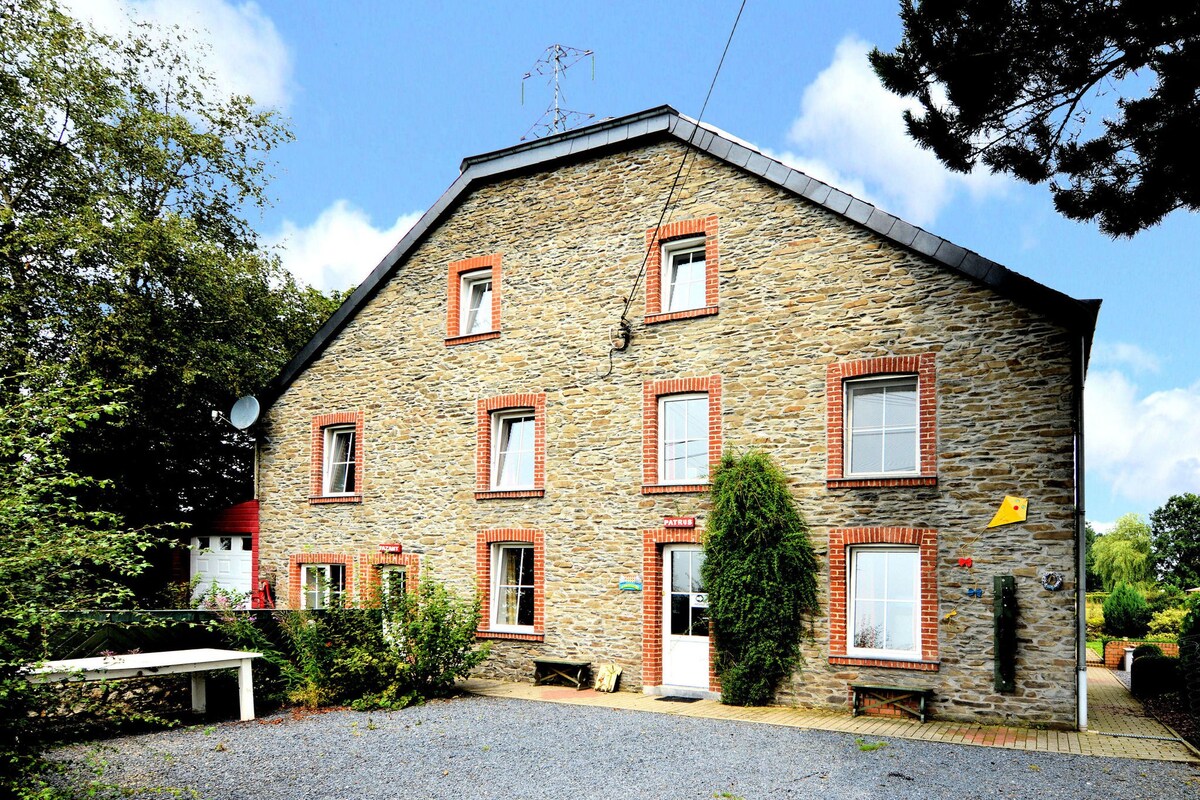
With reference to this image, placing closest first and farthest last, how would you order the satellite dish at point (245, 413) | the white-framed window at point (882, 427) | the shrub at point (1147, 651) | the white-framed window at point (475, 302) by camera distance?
the white-framed window at point (882, 427), the shrub at point (1147, 651), the white-framed window at point (475, 302), the satellite dish at point (245, 413)

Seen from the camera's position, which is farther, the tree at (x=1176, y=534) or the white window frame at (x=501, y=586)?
the tree at (x=1176, y=534)

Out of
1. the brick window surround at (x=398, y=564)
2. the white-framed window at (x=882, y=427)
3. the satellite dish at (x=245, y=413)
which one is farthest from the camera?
the satellite dish at (x=245, y=413)

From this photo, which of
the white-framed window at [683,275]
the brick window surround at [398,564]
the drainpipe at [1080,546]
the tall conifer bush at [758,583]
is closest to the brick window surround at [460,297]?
the white-framed window at [683,275]

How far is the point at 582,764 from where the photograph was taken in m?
8.52

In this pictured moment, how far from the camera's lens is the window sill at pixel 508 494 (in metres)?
14.4

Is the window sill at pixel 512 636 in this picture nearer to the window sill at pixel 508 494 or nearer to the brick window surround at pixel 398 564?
the brick window surround at pixel 398 564

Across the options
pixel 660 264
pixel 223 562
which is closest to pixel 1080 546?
pixel 660 264

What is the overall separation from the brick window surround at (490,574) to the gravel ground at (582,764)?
3.43 metres

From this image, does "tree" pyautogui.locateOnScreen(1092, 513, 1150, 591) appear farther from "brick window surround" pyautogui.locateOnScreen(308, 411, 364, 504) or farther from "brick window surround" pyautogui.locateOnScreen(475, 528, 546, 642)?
"brick window surround" pyautogui.locateOnScreen(308, 411, 364, 504)

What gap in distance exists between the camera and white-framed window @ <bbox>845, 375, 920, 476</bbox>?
1170 cm

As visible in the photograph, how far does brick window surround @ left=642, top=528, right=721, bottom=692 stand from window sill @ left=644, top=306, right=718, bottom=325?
304 cm

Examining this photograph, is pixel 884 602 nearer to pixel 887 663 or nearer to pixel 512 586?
pixel 887 663

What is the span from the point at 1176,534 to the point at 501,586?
60.2 meters

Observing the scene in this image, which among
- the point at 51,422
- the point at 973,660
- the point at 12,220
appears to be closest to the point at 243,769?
the point at 51,422
